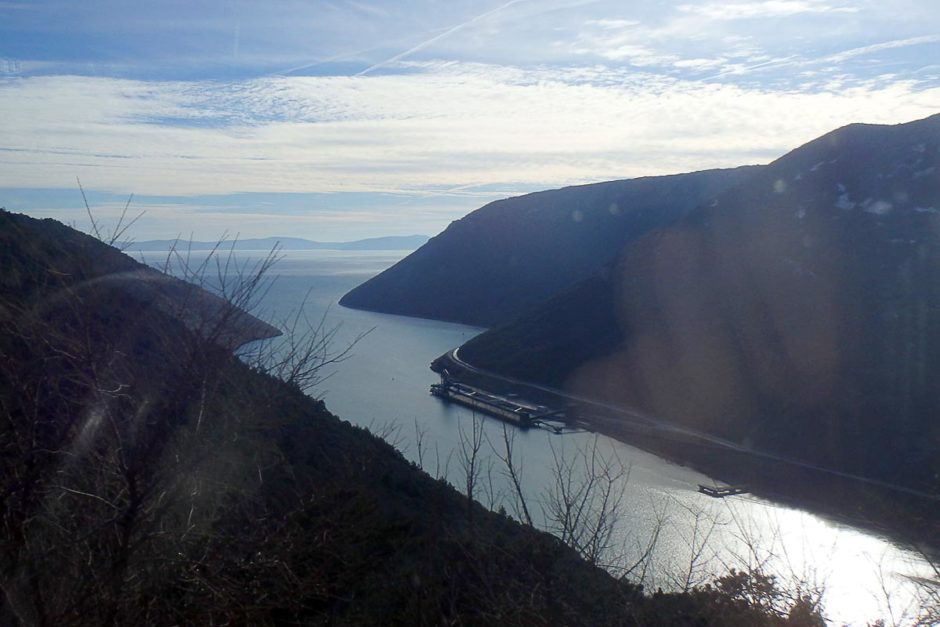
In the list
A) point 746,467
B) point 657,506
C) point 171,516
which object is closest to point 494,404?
point 746,467

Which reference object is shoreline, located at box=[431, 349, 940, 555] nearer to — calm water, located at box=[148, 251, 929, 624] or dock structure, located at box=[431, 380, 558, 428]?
calm water, located at box=[148, 251, 929, 624]

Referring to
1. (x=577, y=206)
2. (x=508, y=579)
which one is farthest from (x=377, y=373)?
(x=577, y=206)

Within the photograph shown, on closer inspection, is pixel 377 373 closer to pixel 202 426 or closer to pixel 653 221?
pixel 202 426

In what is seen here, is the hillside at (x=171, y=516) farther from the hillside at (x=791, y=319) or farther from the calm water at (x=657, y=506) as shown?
the hillside at (x=791, y=319)

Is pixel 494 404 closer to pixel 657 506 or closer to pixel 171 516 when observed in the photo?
pixel 657 506

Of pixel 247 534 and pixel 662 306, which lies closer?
pixel 247 534

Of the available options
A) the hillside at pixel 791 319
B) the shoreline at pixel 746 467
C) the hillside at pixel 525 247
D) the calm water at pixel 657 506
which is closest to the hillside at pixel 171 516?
the calm water at pixel 657 506

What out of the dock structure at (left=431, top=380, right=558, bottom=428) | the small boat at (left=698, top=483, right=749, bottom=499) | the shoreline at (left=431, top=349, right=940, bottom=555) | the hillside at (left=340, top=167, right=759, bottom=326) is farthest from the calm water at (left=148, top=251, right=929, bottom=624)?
the hillside at (left=340, top=167, right=759, bottom=326)
